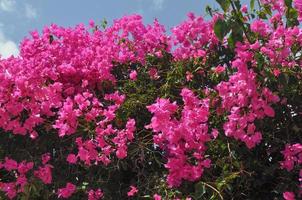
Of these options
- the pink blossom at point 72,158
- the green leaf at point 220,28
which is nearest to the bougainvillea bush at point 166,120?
the pink blossom at point 72,158

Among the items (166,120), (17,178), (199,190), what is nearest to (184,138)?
(166,120)

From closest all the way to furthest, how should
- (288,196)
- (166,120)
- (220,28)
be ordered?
1. (220,28)
2. (288,196)
3. (166,120)

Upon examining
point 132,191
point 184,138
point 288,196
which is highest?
point 184,138

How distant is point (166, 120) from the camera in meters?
3.31

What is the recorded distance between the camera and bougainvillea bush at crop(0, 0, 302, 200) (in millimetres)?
3191

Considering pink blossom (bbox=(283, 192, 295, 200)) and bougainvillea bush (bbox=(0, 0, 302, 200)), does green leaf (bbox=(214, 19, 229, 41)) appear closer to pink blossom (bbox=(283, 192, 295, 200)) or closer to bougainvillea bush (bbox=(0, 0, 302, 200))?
bougainvillea bush (bbox=(0, 0, 302, 200))

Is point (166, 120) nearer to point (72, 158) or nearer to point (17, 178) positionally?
point (72, 158)

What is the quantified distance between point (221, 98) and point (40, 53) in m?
1.70

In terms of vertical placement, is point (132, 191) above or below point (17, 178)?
below

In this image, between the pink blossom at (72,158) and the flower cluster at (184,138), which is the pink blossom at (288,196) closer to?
the flower cluster at (184,138)

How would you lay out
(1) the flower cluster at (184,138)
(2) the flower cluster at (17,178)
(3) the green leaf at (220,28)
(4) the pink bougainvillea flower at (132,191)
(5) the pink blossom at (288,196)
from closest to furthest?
(3) the green leaf at (220,28)
(5) the pink blossom at (288,196)
(1) the flower cluster at (184,138)
(4) the pink bougainvillea flower at (132,191)
(2) the flower cluster at (17,178)

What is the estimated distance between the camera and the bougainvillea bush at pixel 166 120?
319 centimetres

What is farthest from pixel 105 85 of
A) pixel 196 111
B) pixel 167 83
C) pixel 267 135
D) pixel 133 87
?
pixel 267 135

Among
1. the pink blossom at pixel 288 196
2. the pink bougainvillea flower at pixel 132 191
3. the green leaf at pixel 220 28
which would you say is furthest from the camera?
the pink bougainvillea flower at pixel 132 191
